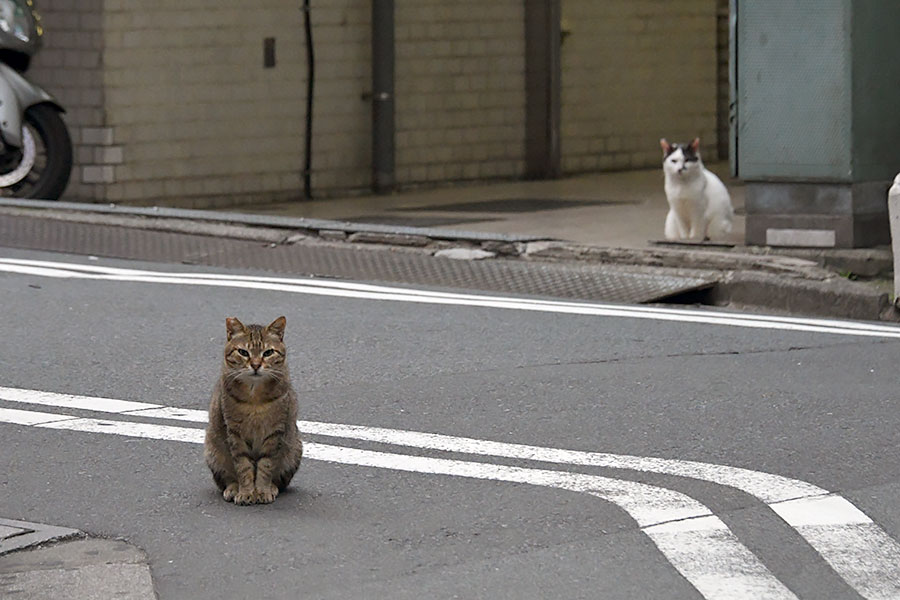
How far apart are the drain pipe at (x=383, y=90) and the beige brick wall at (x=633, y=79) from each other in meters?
2.69

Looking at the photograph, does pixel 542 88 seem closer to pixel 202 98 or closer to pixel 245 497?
pixel 202 98

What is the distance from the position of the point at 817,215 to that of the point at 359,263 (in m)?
3.24

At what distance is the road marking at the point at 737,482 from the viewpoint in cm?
577

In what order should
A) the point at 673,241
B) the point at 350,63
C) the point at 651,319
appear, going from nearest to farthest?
the point at 651,319
the point at 673,241
the point at 350,63

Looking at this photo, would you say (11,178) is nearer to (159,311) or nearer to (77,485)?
(159,311)

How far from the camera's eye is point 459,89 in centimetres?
1919

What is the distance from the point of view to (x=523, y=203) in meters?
17.2

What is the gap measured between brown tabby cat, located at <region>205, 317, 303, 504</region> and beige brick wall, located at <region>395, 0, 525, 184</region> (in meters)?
12.4

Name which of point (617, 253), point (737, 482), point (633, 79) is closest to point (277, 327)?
point (737, 482)

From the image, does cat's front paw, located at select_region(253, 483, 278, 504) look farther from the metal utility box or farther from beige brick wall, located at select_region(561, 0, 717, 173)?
beige brick wall, located at select_region(561, 0, 717, 173)

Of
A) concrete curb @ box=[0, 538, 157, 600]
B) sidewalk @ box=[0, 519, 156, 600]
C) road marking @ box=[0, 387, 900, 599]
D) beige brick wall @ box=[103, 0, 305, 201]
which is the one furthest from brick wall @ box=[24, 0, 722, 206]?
concrete curb @ box=[0, 538, 157, 600]

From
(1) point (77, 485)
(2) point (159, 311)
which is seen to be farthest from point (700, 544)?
(2) point (159, 311)

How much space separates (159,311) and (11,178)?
5217 millimetres

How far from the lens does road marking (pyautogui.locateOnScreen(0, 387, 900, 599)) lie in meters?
5.77
